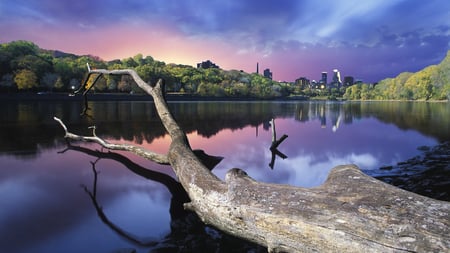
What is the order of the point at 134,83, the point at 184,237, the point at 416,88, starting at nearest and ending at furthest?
the point at 184,237
the point at 134,83
the point at 416,88

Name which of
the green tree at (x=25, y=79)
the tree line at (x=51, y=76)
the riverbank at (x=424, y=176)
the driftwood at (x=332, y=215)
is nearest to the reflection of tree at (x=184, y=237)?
the driftwood at (x=332, y=215)

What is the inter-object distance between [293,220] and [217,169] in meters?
6.87

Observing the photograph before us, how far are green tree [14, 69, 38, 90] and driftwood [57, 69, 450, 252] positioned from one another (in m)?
78.0

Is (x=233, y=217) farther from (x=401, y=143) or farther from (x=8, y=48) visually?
(x=8, y=48)

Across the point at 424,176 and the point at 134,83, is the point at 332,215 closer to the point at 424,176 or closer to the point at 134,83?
the point at 424,176

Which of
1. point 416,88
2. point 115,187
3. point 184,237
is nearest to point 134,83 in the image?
point 115,187

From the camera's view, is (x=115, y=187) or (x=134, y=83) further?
(x=134, y=83)

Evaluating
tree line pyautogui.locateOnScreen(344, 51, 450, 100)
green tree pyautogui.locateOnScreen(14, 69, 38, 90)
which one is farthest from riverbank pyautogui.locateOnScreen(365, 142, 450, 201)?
tree line pyautogui.locateOnScreen(344, 51, 450, 100)

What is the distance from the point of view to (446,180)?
758 centimetres

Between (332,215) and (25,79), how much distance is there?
79879 millimetres

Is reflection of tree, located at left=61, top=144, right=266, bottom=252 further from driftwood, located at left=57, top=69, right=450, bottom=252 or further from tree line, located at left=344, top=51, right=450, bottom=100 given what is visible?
tree line, located at left=344, top=51, right=450, bottom=100

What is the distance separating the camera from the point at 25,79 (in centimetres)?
6462

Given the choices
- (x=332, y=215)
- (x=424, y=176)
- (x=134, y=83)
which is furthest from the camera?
(x=134, y=83)

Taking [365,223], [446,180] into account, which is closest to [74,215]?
[365,223]
